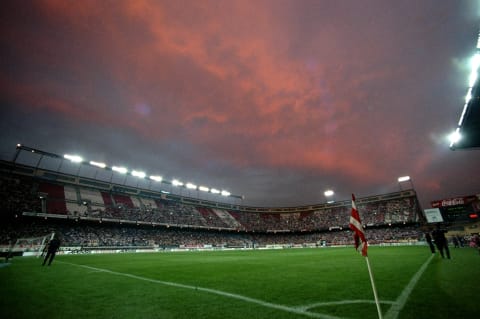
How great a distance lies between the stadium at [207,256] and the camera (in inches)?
176

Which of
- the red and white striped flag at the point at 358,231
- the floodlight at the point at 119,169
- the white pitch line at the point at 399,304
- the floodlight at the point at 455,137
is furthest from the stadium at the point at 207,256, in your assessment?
the floodlight at the point at 455,137

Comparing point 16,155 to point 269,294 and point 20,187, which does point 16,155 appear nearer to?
point 20,187

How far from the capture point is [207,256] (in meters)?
22.5

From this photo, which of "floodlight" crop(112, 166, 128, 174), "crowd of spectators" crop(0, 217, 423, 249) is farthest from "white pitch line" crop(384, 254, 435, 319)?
"floodlight" crop(112, 166, 128, 174)

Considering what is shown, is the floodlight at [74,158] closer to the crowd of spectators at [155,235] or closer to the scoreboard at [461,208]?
the crowd of spectators at [155,235]

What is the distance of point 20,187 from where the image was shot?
35938 mm

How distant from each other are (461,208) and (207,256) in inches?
2033

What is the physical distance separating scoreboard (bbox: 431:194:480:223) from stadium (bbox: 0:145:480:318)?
0.32 metres

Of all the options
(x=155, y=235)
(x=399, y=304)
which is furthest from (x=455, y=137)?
(x=155, y=235)

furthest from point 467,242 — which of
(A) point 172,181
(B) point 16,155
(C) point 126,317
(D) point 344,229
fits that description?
(B) point 16,155

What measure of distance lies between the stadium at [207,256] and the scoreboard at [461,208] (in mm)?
322

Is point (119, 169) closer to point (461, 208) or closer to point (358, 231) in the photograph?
point (358, 231)

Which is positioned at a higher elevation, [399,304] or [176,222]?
[176,222]

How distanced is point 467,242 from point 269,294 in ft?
141
